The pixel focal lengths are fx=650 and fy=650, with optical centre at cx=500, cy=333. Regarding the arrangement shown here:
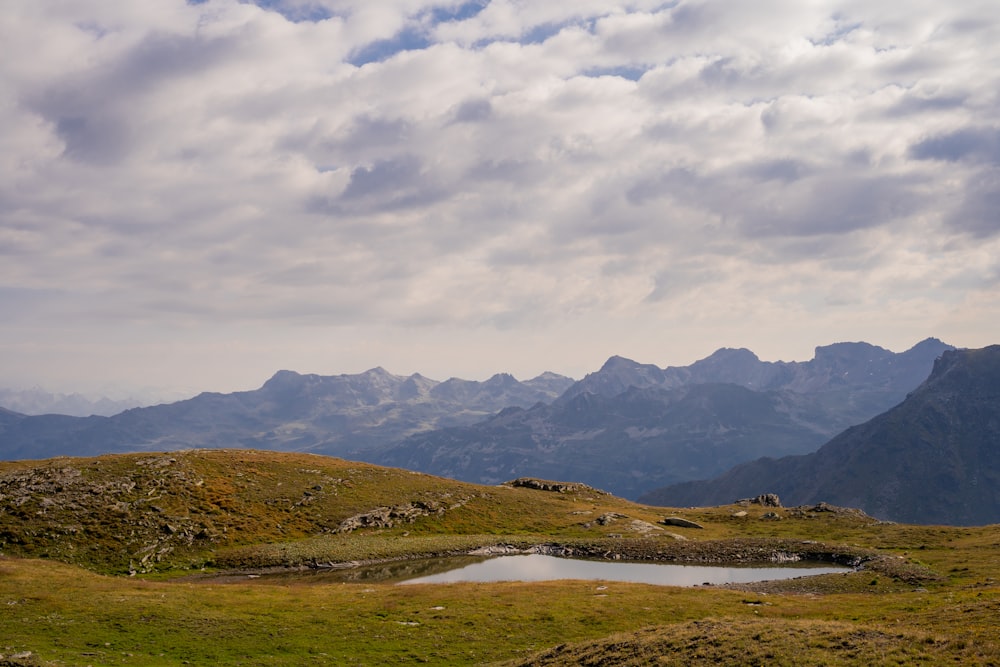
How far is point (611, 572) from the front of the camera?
76.3 m

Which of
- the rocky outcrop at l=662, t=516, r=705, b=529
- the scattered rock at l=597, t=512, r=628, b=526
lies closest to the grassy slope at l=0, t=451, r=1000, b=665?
the scattered rock at l=597, t=512, r=628, b=526

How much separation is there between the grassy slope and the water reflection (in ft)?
19.3

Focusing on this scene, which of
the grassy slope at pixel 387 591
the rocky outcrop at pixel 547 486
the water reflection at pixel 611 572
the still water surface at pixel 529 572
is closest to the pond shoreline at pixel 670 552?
the grassy slope at pixel 387 591

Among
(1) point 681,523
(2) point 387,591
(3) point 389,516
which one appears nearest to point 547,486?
(1) point 681,523

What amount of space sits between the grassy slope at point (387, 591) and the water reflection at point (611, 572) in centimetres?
589

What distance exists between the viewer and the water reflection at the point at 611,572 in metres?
70.8

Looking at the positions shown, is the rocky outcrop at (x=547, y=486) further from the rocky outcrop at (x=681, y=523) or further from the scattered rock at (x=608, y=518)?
the rocky outcrop at (x=681, y=523)

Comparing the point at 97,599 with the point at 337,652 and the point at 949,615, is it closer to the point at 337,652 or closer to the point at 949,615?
the point at 337,652

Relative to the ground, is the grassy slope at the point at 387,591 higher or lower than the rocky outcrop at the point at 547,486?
higher

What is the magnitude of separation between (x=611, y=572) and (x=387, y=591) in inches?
1192

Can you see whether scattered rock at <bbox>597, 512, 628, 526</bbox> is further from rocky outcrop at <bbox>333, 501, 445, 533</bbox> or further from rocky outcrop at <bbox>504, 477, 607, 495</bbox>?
rocky outcrop at <bbox>504, 477, 607, 495</bbox>

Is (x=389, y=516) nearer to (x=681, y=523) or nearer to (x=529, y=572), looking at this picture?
(x=529, y=572)

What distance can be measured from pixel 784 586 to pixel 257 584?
171ft

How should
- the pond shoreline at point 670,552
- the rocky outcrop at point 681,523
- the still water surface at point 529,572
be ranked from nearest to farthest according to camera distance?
the still water surface at point 529,572 < the pond shoreline at point 670,552 < the rocky outcrop at point 681,523
